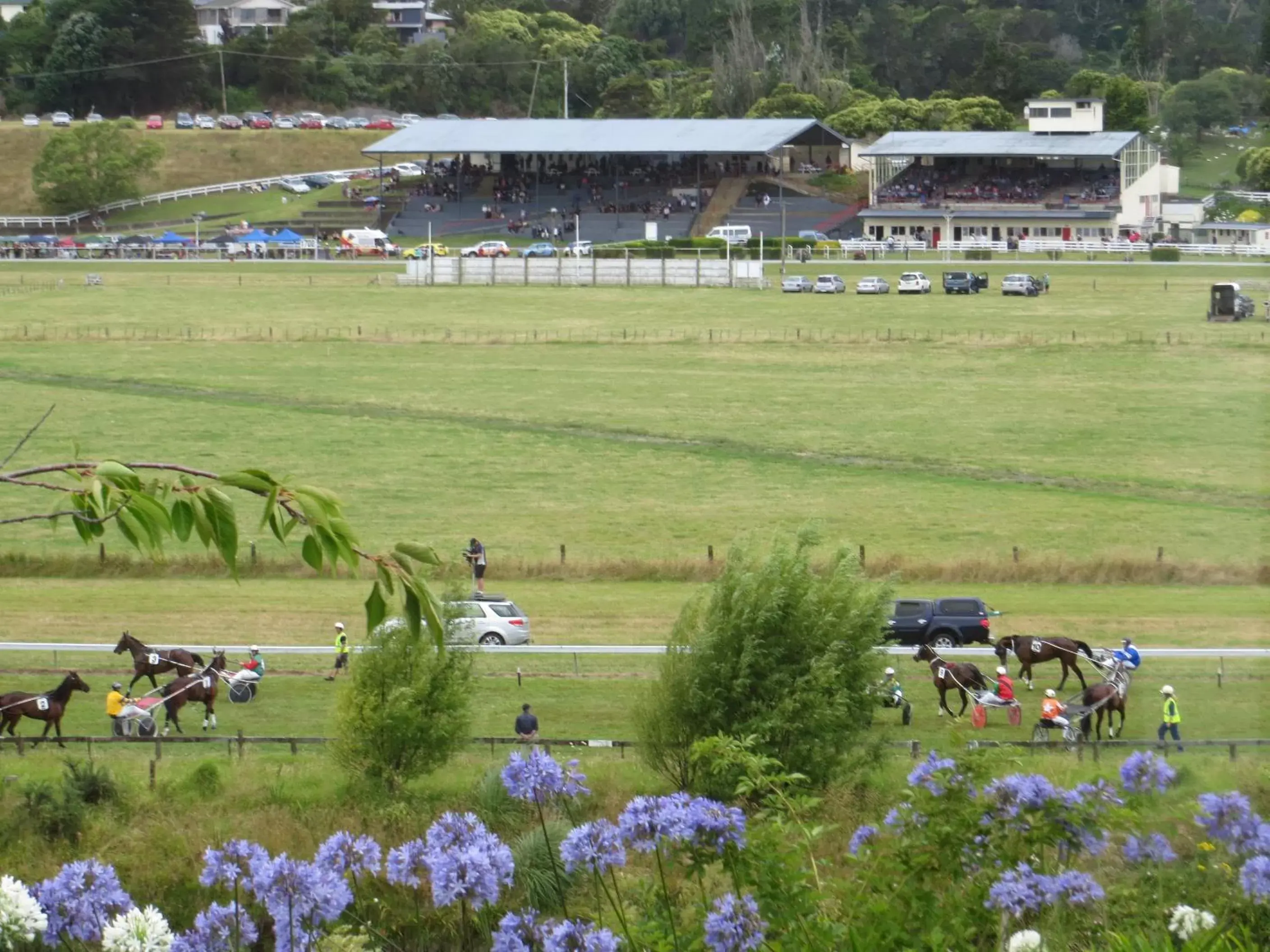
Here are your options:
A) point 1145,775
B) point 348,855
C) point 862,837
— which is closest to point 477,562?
point 348,855

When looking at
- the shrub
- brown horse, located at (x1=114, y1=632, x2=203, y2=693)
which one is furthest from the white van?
the shrub

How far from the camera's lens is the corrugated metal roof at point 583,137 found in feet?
219

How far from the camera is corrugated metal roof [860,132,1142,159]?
1517 cm

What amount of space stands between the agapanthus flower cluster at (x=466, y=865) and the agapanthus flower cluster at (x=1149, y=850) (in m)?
1.64

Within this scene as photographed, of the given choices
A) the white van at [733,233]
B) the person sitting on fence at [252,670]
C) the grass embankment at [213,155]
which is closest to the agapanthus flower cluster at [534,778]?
the person sitting on fence at [252,670]

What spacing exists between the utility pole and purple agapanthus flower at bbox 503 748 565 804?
278ft

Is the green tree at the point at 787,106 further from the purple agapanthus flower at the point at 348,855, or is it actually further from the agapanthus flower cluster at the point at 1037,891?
the agapanthus flower cluster at the point at 1037,891

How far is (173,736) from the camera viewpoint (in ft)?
40.5

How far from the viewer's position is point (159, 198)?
247 ft

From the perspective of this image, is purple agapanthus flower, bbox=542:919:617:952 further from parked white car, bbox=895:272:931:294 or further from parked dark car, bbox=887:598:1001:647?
parked white car, bbox=895:272:931:294

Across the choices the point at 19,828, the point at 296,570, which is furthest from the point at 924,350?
the point at 19,828

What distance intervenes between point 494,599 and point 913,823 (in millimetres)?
11793

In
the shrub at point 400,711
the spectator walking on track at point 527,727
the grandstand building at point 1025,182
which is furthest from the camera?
the grandstand building at point 1025,182

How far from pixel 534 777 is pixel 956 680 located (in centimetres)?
898
